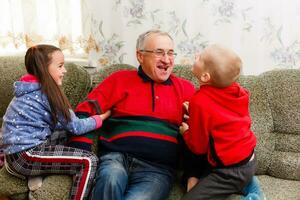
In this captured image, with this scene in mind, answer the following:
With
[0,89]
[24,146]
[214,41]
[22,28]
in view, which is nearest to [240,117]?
[214,41]

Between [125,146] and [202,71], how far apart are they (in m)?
0.56

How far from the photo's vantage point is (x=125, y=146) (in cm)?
178

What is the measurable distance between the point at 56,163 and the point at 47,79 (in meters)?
0.39

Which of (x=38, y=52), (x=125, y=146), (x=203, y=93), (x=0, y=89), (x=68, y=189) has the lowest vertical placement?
(x=68, y=189)

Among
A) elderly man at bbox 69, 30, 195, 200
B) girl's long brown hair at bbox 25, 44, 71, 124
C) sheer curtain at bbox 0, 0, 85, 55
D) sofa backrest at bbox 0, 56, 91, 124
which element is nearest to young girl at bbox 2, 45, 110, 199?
girl's long brown hair at bbox 25, 44, 71, 124

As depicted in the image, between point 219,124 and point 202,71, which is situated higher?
point 202,71

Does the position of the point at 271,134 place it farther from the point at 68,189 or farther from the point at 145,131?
the point at 68,189

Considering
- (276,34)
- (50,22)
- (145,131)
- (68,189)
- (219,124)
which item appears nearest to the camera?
(219,124)

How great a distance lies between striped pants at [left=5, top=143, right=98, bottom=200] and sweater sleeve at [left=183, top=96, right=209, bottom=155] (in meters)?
0.47

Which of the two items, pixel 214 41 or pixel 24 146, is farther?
pixel 214 41

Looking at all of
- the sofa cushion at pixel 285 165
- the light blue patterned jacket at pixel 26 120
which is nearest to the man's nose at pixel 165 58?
the light blue patterned jacket at pixel 26 120

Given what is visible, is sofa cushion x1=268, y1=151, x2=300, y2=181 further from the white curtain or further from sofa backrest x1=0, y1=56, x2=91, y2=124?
sofa backrest x1=0, y1=56, x2=91, y2=124

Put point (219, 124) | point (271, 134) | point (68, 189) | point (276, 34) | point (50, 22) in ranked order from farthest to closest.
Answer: point (50, 22)
point (276, 34)
point (271, 134)
point (68, 189)
point (219, 124)

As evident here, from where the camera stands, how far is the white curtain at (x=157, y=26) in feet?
6.75
